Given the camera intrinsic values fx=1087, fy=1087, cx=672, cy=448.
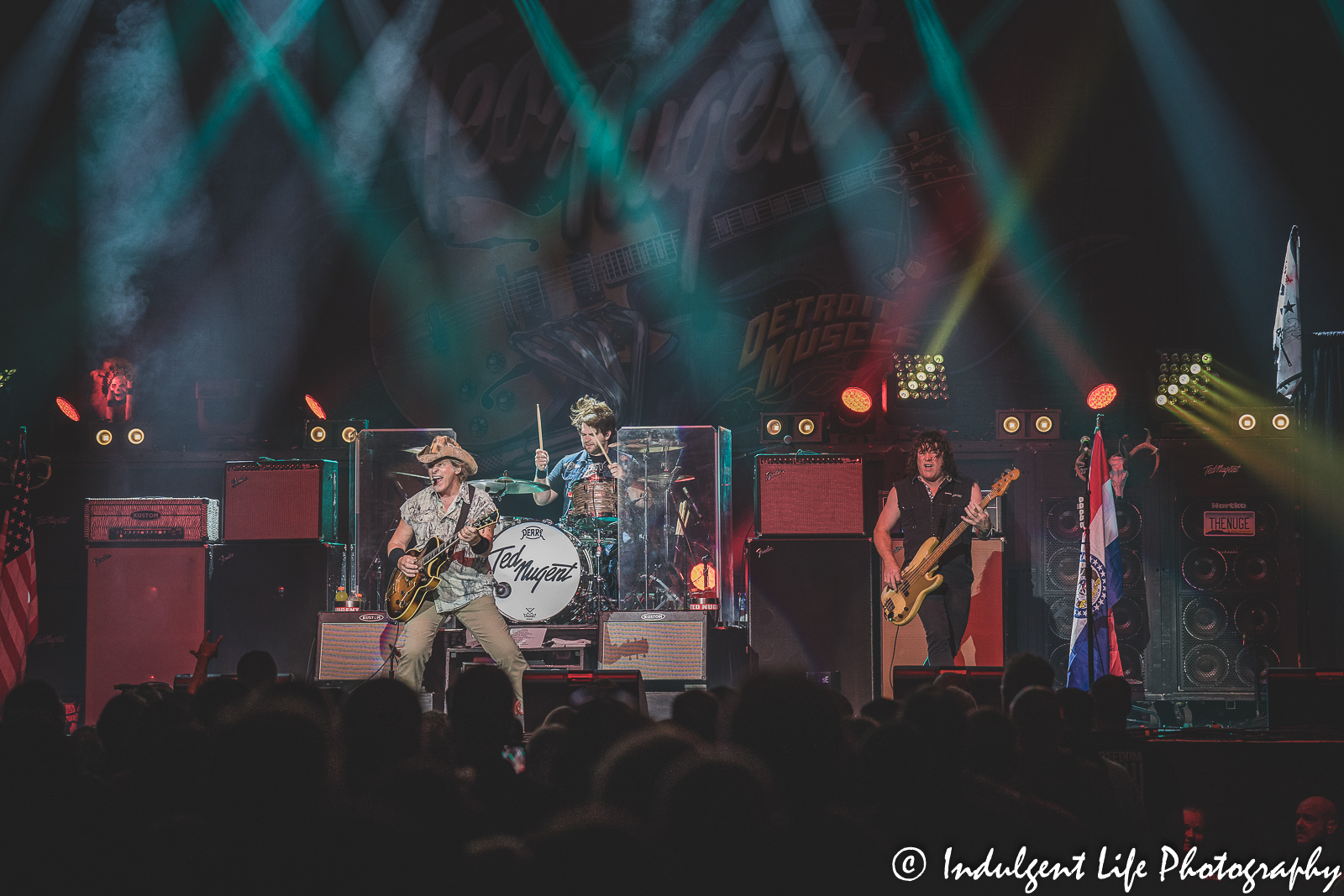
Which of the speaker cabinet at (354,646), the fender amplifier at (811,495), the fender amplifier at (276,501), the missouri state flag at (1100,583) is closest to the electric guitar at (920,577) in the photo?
the missouri state flag at (1100,583)

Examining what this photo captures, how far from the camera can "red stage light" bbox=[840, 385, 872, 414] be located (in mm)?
8719

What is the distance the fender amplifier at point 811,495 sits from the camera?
796cm

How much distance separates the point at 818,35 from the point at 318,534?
21.5 feet

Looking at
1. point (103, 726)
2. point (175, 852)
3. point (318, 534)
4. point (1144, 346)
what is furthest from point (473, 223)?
point (175, 852)

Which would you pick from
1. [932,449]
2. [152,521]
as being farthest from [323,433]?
[932,449]

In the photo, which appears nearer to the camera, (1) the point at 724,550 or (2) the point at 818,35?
(1) the point at 724,550

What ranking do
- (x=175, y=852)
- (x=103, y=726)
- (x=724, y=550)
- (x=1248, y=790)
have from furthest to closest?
(x=724, y=550) → (x=1248, y=790) → (x=103, y=726) → (x=175, y=852)

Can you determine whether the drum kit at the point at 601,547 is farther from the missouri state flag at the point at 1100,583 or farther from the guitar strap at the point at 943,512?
the missouri state flag at the point at 1100,583

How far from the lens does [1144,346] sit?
1035cm

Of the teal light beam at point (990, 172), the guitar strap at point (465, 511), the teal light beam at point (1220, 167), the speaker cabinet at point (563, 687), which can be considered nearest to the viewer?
the speaker cabinet at point (563, 687)

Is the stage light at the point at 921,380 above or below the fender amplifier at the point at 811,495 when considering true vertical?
above

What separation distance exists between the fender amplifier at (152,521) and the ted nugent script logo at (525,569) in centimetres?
253

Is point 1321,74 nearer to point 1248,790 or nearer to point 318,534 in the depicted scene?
point 1248,790

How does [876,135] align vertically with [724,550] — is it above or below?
above
